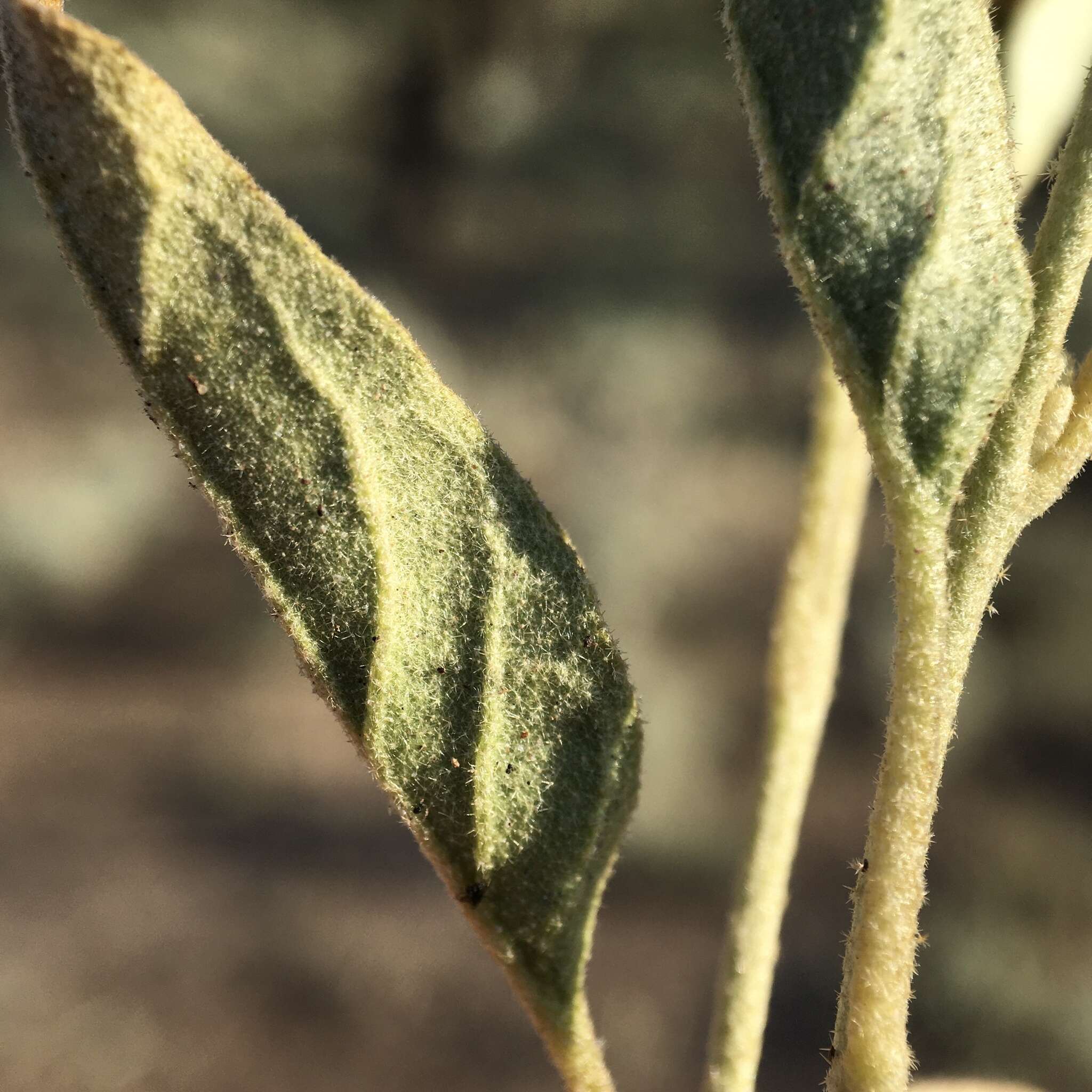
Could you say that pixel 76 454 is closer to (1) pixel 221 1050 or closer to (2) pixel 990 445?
(1) pixel 221 1050

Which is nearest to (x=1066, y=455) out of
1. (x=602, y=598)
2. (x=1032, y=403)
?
(x=1032, y=403)

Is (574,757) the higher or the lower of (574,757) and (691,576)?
the lower

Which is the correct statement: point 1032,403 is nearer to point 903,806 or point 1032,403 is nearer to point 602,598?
point 903,806

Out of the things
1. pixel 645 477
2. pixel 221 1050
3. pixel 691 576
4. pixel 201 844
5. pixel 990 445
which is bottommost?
pixel 221 1050

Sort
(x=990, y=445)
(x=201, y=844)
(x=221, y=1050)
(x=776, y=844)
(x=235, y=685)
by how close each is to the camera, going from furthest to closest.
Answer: (x=235, y=685) → (x=201, y=844) → (x=221, y=1050) → (x=776, y=844) → (x=990, y=445)

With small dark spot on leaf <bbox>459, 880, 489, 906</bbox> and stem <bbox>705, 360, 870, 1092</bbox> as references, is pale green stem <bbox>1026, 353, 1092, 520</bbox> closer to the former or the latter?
stem <bbox>705, 360, 870, 1092</bbox>

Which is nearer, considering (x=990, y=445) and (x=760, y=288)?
(x=990, y=445)

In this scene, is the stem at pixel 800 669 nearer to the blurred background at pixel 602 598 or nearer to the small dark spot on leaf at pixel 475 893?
the small dark spot on leaf at pixel 475 893

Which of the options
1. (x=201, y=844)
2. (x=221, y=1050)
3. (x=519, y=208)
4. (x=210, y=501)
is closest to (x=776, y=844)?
(x=210, y=501)
